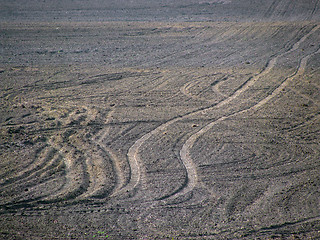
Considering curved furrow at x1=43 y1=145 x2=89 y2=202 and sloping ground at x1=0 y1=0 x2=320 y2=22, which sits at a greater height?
sloping ground at x1=0 y1=0 x2=320 y2=22

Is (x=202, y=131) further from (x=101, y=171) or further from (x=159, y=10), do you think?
(x=159, y=10)

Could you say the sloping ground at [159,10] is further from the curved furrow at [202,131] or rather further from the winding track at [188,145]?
the winding track at [188,145]

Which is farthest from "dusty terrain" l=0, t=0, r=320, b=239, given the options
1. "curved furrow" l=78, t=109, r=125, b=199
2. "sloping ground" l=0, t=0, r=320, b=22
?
"sloping ground" l=0, t=0, r=320, b=22

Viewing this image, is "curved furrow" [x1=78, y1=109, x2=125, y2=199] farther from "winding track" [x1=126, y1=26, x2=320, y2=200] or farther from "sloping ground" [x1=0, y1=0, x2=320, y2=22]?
"sloping ground" [x1=0, y1=0, x2=320, y2=22]

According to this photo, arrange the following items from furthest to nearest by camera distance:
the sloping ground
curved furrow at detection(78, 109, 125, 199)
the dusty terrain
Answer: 1. the sloping ground
2. curved furrow at detection(78, 109, 125, 199)
3. the dusty terrain

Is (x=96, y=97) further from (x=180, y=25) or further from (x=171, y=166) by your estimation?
(x=180, y=25)

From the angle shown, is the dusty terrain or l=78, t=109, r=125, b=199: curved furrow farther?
Answer: l=78, t=109, r=125, b=199: curved furrow

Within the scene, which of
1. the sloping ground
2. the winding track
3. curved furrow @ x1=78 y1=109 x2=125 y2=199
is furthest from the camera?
the sloping ground

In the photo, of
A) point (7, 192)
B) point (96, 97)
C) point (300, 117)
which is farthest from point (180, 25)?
point (7, 192)
